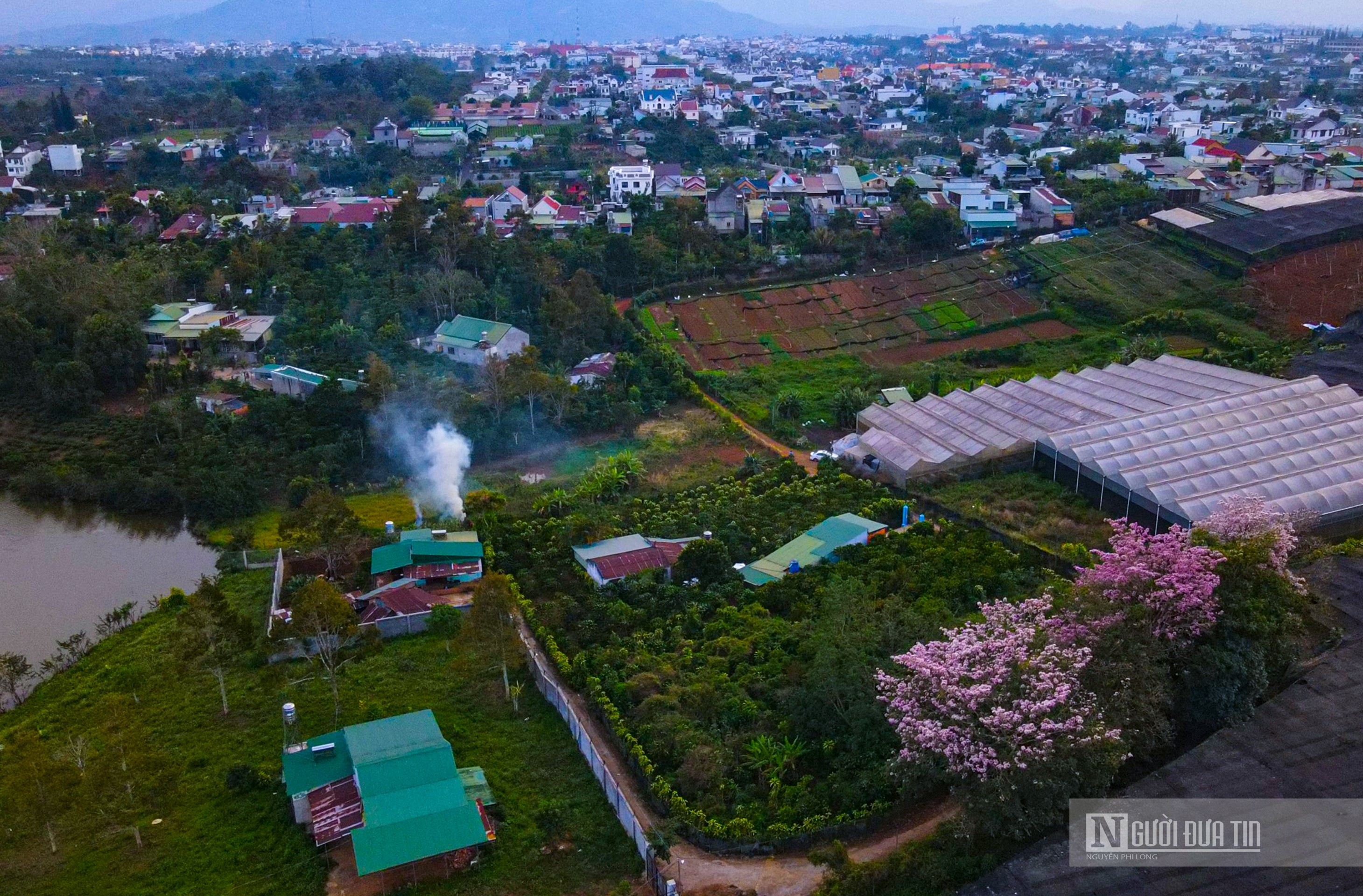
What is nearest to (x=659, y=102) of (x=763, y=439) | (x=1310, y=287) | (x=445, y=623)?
(x=1310, y=287)

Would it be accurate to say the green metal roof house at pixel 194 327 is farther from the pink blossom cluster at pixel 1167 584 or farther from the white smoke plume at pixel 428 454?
the pink blossom cluster at pixel 1167 584

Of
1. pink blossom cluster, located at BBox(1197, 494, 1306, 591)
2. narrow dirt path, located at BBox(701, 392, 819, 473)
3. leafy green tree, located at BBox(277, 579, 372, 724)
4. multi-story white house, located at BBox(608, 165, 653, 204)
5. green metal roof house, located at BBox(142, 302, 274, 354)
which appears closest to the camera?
pink blossom cluster, located at BBox(1197, 494, 1306, 591)

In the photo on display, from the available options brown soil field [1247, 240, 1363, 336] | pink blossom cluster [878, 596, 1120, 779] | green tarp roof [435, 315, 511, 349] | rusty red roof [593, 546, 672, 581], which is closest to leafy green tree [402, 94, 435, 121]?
green tarp roof [435, 315, 511, 349]

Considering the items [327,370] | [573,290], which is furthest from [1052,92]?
[327,370]

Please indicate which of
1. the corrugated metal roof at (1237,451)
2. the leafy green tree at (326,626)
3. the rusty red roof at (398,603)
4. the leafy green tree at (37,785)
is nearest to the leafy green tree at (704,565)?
the rusty red roof at (398,603)

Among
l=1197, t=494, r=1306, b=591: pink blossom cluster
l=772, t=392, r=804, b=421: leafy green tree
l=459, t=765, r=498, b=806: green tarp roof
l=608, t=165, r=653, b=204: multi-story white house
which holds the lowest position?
l=459, t=765, r=498, b=806: green tarp roof

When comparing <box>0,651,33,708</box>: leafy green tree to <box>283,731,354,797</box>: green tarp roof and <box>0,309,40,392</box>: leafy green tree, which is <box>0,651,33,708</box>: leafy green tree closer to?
<box>283,731,354,797</box>: green tarp roof

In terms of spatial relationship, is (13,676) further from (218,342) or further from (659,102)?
(659,102)
